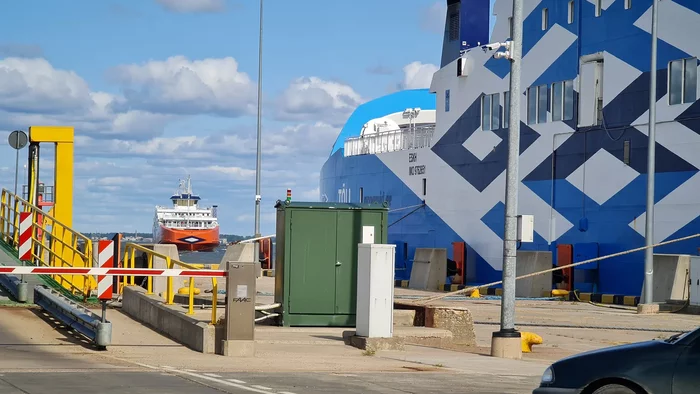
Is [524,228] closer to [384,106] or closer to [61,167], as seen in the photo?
[61,167]

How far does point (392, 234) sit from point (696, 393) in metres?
37.7

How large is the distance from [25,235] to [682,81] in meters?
17.9

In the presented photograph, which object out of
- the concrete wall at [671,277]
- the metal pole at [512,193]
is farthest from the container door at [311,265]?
the concrete wall at [671,277]

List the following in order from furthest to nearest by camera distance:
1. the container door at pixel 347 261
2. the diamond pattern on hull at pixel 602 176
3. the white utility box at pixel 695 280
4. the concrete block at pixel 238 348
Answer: the diamond pattern on hull at pixel 602 176
the white utility box at pixel 695 280
the container door at pixel 347 261
the concrete block at pixel 238 348

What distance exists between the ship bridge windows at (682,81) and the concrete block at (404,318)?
14.0 meters

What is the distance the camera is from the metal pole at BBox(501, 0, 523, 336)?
16.3m

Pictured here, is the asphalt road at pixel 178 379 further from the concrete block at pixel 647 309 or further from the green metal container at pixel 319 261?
the concrete block at pixel 647 309

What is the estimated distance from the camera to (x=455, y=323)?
59.5ft

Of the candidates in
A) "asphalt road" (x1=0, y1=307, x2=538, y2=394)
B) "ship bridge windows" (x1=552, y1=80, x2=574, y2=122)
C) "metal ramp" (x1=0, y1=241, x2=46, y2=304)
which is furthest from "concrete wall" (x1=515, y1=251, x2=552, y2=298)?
"asphalt road" (x1=0, y1=307, x2=538, y2=394)

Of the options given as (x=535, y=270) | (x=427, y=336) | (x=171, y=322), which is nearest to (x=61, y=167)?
(x=171, y=322)

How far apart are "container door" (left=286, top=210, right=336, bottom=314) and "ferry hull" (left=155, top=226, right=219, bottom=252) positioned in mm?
92003

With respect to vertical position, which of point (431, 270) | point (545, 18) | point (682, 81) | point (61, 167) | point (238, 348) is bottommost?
point (238, 348)

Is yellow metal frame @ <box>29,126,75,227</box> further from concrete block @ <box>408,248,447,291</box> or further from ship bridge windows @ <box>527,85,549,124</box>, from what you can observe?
concrete block @ <box>408,248,447,291</box>

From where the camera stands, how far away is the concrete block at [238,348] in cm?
1461
